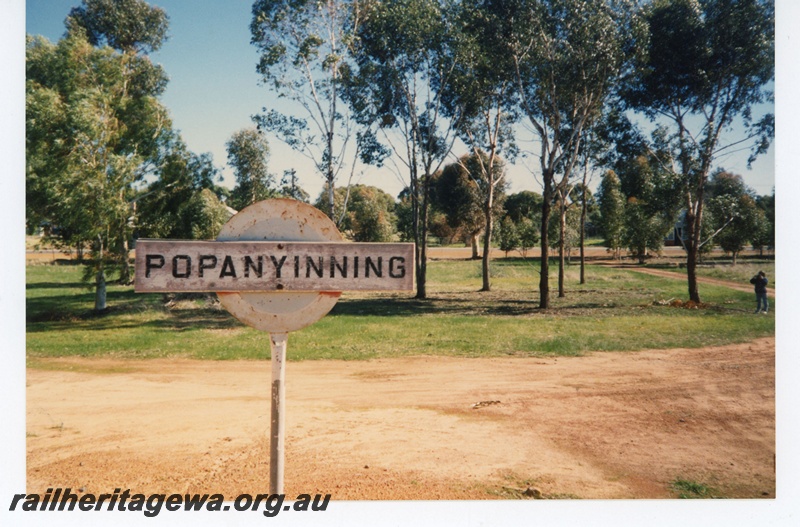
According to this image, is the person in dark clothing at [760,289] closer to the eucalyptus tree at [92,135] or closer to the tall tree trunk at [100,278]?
the eucalyptus tree at [92,135]

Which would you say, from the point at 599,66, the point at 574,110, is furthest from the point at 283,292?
the point at 574,110

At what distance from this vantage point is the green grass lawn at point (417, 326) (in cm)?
955

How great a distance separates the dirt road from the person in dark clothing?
1037 mm

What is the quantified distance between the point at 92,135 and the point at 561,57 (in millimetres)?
11841

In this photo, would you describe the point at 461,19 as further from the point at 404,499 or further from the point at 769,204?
the point at 404,499

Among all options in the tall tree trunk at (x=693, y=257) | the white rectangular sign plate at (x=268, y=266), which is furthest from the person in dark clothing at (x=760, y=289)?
the white rectangular sign plate at (x=268, y=266)

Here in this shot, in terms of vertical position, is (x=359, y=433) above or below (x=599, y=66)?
below

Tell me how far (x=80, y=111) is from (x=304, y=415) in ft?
31.4

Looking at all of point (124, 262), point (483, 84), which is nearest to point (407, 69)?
point (483, 84)

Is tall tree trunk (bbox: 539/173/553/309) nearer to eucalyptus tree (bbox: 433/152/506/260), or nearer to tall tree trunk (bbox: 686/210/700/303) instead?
tall tree trunk (bbox: 686/210/700/303)

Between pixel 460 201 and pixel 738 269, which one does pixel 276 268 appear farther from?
pixel 460 201

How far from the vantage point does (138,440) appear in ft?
16.6

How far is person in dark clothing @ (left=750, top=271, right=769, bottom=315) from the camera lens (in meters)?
8.26

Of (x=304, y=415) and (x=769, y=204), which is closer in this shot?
(x=304, y=415)
